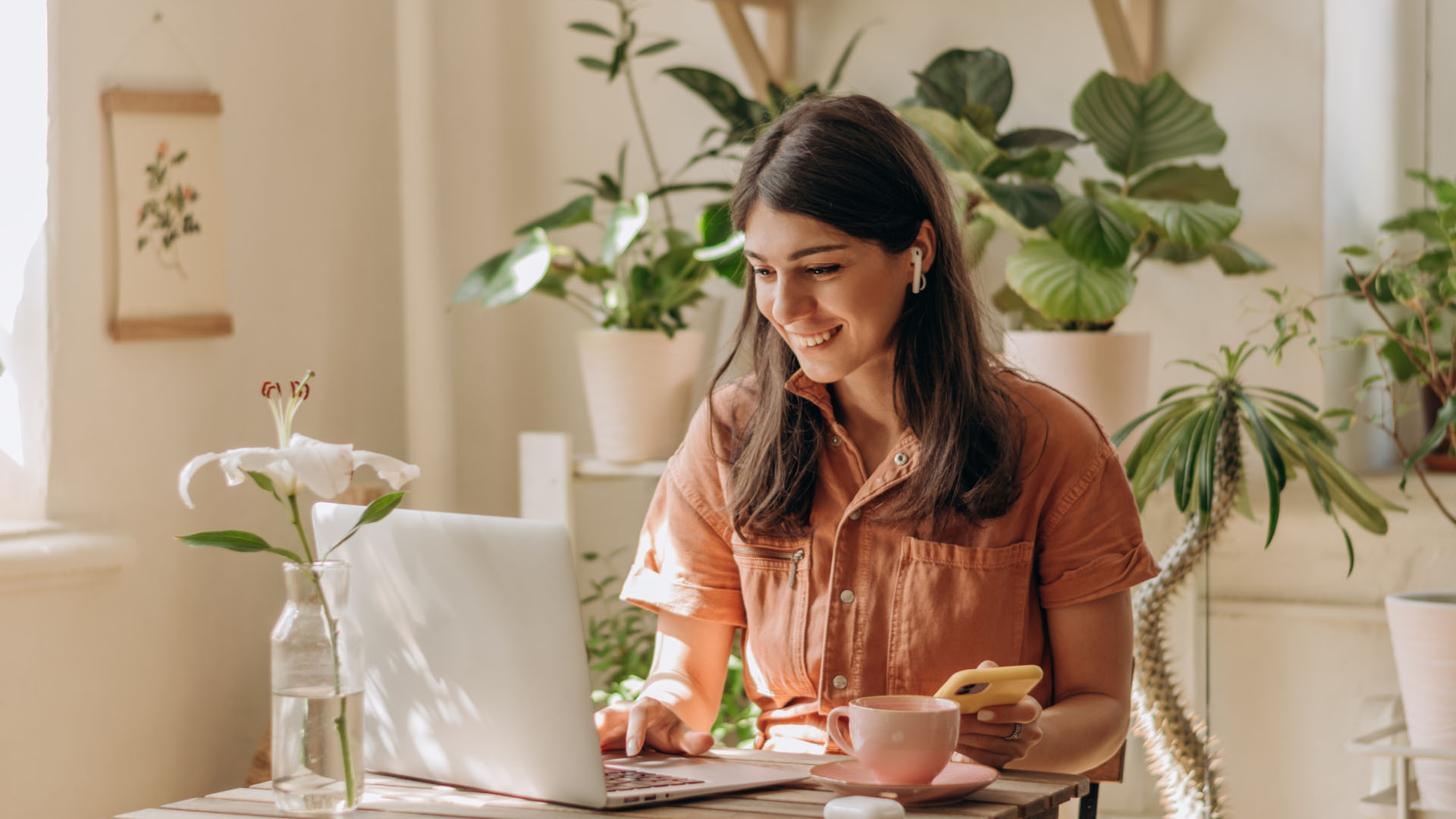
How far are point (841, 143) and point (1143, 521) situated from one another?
120 centimetres

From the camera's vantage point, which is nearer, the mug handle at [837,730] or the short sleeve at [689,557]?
the mug handle at [837,730]

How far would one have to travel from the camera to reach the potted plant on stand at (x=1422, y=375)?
1979mm

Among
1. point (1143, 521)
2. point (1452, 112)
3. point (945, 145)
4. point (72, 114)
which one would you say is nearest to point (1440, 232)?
point (1452, 112)

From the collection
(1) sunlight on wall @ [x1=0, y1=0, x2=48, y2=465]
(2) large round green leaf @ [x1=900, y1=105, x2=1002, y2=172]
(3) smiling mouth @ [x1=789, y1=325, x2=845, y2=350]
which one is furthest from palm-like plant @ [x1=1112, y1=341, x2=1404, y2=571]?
(1) sunlight on wall @ [x1=0, y1=0, x2=48, y2=465]

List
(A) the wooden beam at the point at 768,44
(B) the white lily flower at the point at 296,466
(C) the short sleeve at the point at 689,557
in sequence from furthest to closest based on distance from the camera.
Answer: (A) the wooden beam at the point at 768,44 → (C) the short sleeve at the point at 689,557 → (B) the white lily flower at the point at 296,466

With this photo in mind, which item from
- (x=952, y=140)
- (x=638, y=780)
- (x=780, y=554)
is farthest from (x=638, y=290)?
(x=638, y=780)

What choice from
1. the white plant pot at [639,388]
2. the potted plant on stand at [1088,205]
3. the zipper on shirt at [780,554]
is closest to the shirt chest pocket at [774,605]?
the zipper on shirt at [780,554]

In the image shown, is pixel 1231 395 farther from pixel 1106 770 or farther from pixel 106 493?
pixel 106 493

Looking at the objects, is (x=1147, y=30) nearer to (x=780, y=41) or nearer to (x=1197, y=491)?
(x=780, y=41)

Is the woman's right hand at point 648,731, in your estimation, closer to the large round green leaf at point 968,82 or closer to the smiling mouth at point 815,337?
the smiling mouth at point 815,337

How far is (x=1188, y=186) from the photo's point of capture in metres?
2.34

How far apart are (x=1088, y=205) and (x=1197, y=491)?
1.45 ft

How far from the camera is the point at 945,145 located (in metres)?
2.30

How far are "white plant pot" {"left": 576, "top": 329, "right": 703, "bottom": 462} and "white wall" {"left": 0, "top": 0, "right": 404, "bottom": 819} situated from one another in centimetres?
54
